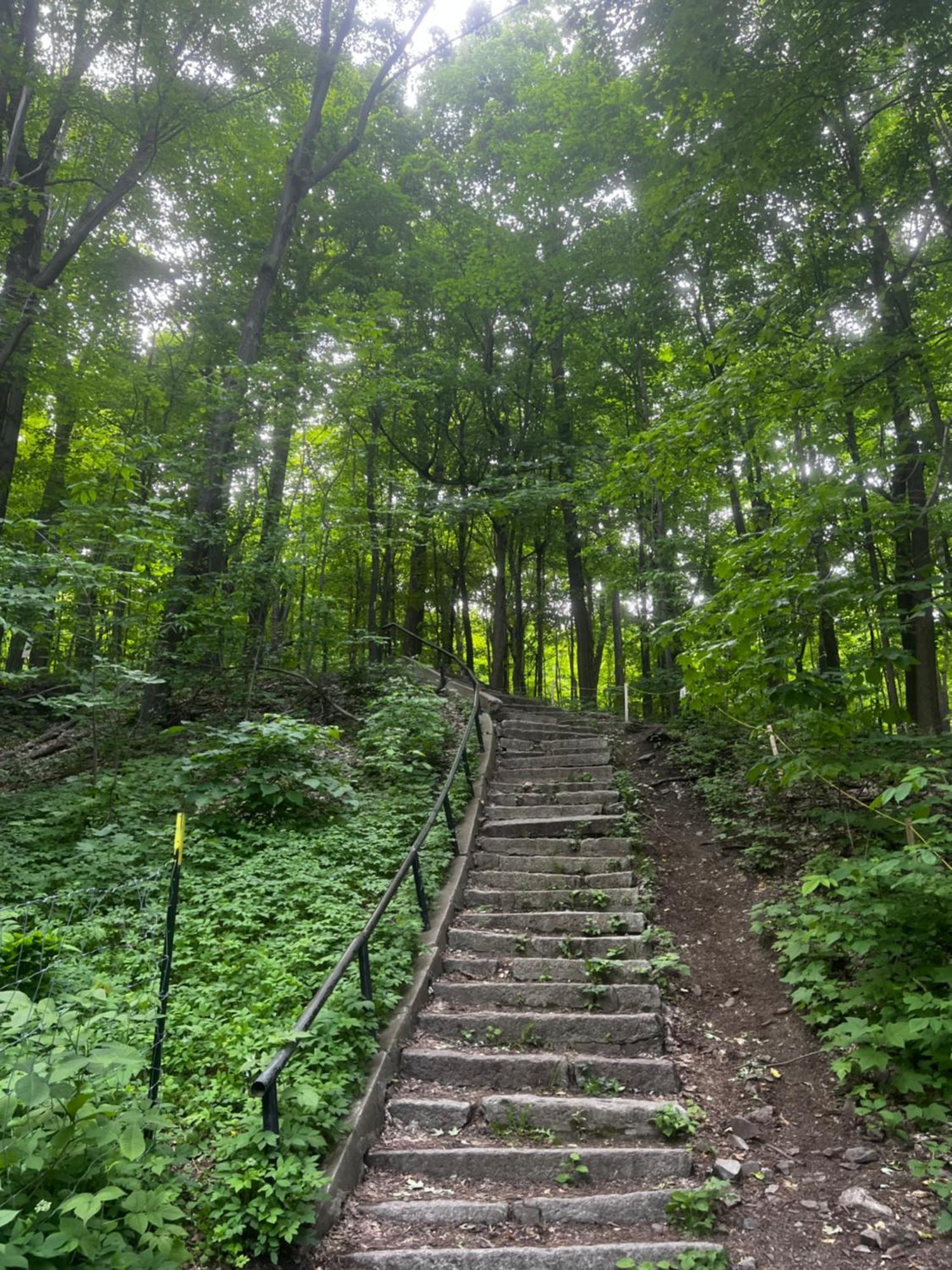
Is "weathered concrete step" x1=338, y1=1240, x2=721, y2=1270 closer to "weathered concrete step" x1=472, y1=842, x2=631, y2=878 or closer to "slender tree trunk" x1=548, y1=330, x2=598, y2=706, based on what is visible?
"weathered concrete step" x1=472, y1=842, x2=631, y2=878

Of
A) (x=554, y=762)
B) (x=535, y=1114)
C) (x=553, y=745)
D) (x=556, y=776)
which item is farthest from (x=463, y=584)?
(x=535, y=1114)

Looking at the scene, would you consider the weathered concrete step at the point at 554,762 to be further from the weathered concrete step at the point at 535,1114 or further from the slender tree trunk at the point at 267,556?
the weathered concrete step at the point at 535,1114

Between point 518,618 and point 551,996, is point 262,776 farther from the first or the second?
point 518,618

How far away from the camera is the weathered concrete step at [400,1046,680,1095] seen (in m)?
4.08

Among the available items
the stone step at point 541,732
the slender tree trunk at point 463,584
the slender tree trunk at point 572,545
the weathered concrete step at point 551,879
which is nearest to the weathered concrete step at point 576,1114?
the weathered concrete step at point 551,879

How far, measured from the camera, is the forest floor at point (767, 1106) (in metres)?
2.94

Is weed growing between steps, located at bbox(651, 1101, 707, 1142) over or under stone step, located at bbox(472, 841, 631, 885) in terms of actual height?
under

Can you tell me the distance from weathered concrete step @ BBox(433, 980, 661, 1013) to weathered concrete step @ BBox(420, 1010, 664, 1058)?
134 mm

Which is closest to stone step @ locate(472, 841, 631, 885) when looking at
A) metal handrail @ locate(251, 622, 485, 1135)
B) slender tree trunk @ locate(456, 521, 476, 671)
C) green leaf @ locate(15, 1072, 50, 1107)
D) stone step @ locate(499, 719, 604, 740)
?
metal handrail @ locate(251, 622, 485, 1135)

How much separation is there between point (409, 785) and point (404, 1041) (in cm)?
347

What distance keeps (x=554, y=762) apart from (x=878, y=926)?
17.2 feet

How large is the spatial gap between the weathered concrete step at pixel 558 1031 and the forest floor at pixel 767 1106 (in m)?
0.24

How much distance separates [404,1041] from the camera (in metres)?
4.35

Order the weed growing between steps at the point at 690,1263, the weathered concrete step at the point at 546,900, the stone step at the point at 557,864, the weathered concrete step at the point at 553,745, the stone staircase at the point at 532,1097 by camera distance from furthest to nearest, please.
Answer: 1. the weathered concrete step at the point at 553,745
2. the stone step at the point at 557,864
3. the weathered concrete step at the point at 546,900
4. the stone staircase at the point at 532,1097
5. the weed growing between steps at the point at 690,1263
